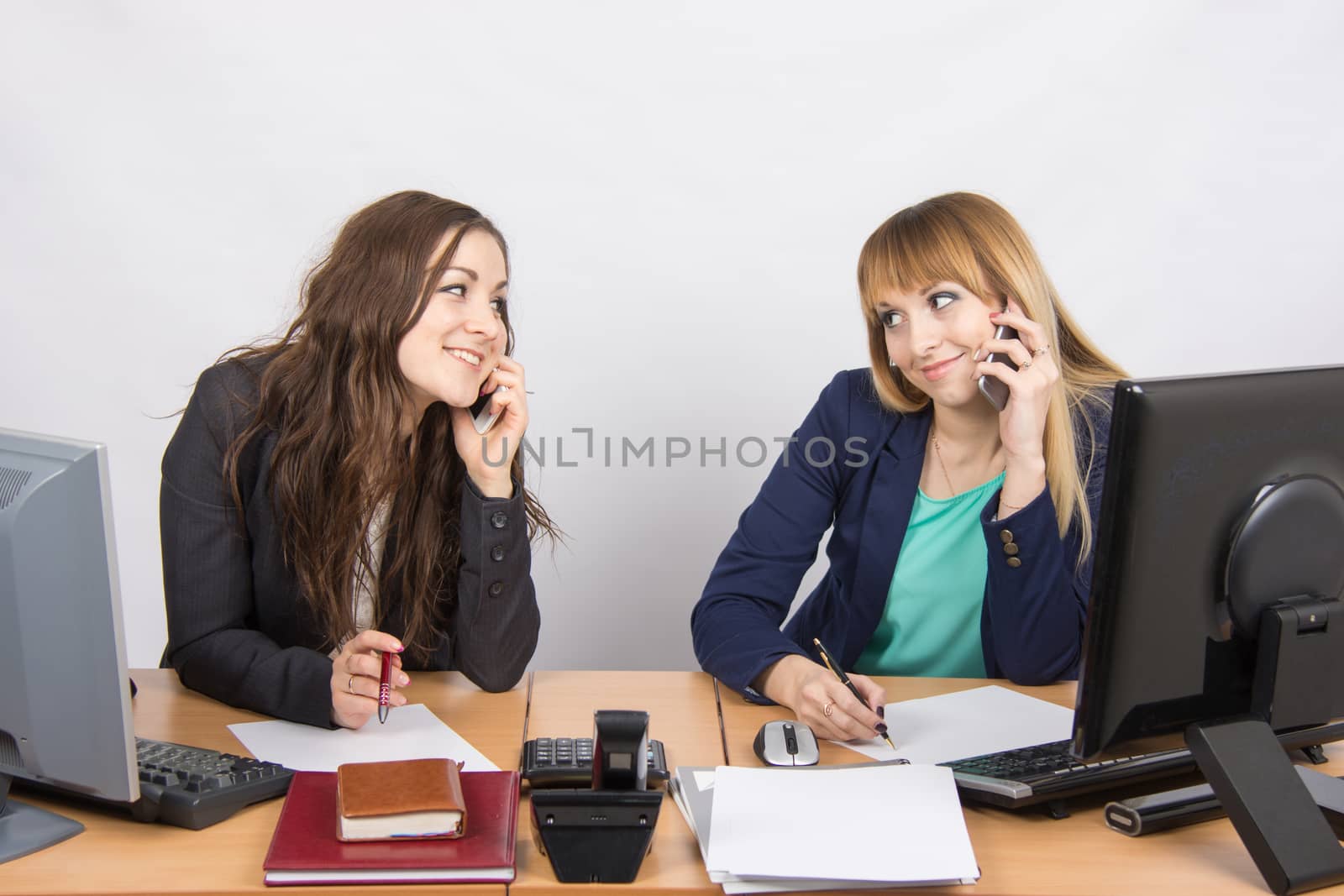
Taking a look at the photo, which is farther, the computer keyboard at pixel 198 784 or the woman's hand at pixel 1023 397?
the woman's hand at pixel 1023 397

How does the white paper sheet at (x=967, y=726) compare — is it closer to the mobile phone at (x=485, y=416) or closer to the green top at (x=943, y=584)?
the green top at (x=943, y=584)

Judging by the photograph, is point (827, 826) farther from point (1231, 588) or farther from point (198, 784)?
point (198, 784)

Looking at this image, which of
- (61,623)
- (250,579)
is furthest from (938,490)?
(61,623)

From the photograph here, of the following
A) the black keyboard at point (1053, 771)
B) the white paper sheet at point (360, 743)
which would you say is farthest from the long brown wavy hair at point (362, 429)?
the black keyboard at point (1053, 771)

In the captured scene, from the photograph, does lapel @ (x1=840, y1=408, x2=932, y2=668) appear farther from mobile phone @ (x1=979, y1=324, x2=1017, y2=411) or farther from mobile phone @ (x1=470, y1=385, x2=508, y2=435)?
mobile phone @ (x1=470, y1=385, x2=508, y2=435)

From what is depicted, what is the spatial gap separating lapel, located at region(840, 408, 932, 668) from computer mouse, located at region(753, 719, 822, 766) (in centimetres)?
59

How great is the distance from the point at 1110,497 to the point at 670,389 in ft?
6.54

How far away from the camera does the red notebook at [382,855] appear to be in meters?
1.09

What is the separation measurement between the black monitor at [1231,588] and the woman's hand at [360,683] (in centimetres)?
87

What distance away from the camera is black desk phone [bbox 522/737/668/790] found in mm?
1311

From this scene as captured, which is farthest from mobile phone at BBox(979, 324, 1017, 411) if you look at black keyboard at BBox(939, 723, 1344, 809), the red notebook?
Result: the red notebook

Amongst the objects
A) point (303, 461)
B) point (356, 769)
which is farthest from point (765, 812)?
point (303, 461)

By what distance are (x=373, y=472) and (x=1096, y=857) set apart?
4.03 ft

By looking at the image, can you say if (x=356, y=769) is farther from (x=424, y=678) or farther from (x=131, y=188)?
(x=131, y=188)
